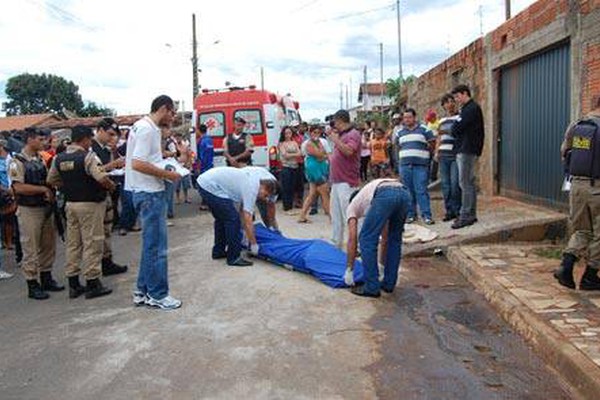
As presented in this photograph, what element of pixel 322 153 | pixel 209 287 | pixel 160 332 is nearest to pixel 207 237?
pixel 322 153

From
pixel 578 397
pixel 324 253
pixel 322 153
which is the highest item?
pixel 322 153

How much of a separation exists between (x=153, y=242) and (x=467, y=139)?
4468 mm

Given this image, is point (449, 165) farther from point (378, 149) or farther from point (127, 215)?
point (378, 149)

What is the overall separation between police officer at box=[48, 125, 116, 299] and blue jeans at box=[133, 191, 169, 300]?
0.62 m

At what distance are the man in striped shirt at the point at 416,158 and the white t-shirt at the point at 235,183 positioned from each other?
2.69 m

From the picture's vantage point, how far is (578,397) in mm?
4023

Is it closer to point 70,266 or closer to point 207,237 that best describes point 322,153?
point 207,237

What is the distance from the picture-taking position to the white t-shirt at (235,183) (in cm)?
725

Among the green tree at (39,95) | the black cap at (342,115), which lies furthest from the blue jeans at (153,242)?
the green tree at (39,95)

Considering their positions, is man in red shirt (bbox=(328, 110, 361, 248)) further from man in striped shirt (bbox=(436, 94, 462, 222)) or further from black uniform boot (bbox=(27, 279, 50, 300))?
black uniform boot (bbox=(27, 279, 50, 300))

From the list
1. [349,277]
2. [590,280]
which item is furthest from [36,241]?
[590,280]

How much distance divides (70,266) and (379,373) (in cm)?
357

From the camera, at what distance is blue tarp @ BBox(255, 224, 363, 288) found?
6.66m

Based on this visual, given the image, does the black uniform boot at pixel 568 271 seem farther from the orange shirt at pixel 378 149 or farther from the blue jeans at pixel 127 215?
the orange shirt at pixel 378 149
